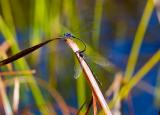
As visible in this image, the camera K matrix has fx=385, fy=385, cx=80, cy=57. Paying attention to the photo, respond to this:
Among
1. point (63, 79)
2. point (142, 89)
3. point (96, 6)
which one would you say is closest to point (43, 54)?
point (63, 79)

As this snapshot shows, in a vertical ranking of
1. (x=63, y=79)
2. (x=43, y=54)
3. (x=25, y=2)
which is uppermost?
(x=25, y=2)

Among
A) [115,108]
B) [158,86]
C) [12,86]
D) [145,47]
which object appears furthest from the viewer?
[145,47]

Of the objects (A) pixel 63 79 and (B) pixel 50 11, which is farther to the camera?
(A) pixel 63 79

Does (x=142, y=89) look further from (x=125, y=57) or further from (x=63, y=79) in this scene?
(x=63, y=79)

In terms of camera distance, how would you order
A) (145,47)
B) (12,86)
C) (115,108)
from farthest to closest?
(145,47)
(12,86)
(115,108)

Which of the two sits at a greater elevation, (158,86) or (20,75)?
(20,75)

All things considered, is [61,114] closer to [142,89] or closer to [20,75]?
[20,75]
